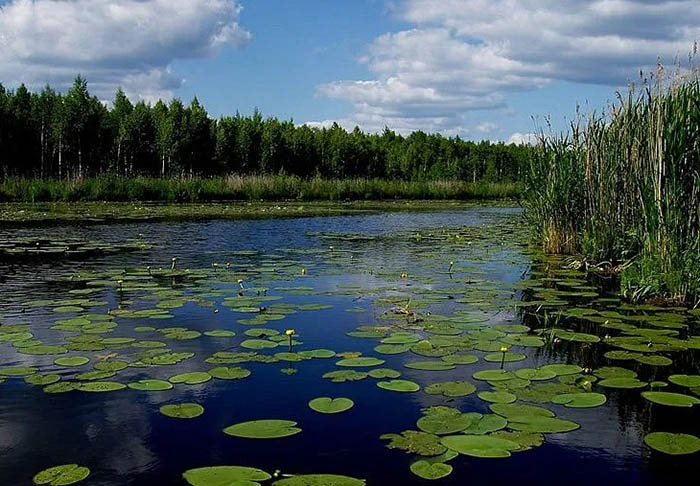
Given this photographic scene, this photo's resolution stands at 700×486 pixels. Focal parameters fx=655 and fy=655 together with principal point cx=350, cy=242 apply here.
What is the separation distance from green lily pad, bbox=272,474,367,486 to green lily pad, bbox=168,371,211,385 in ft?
4.11

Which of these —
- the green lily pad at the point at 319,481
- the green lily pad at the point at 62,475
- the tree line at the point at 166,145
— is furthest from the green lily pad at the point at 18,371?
the tree line at the point at 166,145

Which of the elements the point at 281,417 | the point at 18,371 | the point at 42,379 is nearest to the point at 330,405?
the point at 281,417

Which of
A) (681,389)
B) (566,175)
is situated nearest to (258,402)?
(681,389)

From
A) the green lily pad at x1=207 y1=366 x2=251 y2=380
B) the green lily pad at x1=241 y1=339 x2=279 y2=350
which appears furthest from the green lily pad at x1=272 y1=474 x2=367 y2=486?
the green lily pad at x1=241 y1=339 x2=279 y2=350

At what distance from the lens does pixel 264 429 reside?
277 cm

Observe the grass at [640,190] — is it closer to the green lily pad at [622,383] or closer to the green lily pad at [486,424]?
the green lily pad at [622,383]

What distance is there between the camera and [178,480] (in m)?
Answer: 2.37

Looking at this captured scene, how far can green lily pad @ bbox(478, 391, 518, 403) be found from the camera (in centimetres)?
313

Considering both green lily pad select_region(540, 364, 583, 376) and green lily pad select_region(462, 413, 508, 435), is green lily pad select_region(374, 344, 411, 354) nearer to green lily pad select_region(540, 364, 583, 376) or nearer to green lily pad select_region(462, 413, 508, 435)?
green lily pad select_region(540, 364, 583, 376)

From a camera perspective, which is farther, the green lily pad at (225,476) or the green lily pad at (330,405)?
the green lily pad at (330,405)

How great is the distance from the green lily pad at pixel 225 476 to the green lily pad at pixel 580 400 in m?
1.56

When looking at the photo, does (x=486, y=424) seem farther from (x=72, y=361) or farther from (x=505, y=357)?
(x=72, y=361)

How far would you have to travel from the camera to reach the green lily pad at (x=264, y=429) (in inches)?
107

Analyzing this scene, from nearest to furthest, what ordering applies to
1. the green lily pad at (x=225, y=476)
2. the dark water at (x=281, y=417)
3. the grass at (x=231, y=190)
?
the green lily pad at (x=225, y=476) → the dark water at (x=281, y=417) → the grass at (x=231, y=190)
